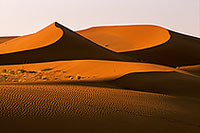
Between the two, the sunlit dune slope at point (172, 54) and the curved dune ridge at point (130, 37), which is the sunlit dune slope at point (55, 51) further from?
the curved dune ridge at point (130, 37)

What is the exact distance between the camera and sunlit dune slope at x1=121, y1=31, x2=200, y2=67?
42.6m

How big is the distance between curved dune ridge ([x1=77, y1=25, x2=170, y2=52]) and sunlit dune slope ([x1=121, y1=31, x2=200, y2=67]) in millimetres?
2205

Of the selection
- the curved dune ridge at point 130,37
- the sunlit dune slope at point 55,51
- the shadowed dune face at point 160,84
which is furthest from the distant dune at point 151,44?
the shadowed dune face at point 160,84

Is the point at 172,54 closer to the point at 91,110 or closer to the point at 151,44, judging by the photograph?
the point at 151,44

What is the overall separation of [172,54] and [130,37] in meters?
16.6

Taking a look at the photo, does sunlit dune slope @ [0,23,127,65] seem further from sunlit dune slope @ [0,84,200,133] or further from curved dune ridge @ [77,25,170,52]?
sunlit dune slope @ [0,84,200,133]

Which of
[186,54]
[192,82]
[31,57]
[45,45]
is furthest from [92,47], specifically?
[192,82]

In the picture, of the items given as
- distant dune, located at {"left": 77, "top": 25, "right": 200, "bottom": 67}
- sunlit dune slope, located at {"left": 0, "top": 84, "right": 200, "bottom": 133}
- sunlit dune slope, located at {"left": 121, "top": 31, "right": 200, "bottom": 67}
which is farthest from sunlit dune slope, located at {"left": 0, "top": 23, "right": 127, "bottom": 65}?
sunlit dune slope, located at {"left": 0, "top": 84, "right": 200, "bottom": 133}

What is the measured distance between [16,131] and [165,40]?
1878 inches

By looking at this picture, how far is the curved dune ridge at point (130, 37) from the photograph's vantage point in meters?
52.5

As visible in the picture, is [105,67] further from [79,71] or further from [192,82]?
[192,82]

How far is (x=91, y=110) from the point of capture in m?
6.25

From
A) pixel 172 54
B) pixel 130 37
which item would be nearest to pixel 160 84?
pixel 172 54

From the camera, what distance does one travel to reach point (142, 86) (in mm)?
11531
